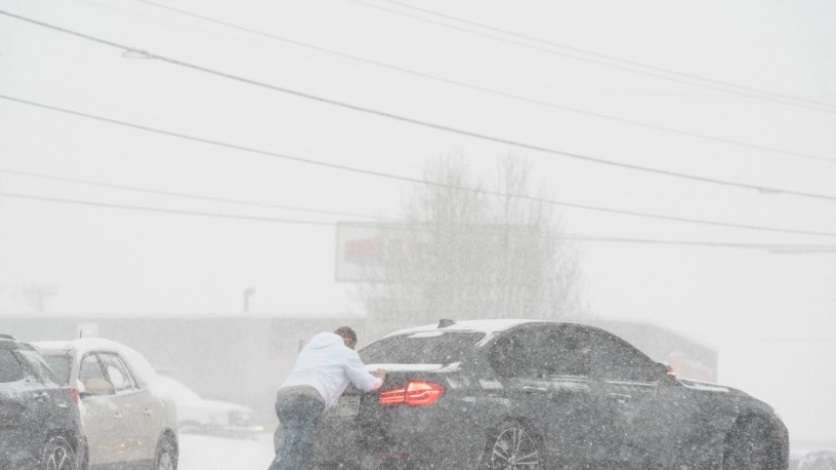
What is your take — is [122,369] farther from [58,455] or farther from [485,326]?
[485,326]

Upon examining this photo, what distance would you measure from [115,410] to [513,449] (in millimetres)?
4133

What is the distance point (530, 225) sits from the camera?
2491 inches

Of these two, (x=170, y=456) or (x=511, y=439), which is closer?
(x=511, y=439)

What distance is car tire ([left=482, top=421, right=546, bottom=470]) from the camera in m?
11.7

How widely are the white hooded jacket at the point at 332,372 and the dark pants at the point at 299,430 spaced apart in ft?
0.45

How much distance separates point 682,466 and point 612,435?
83 centimetres

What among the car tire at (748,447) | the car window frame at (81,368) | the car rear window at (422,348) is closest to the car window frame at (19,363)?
the car window frame at (81,368)

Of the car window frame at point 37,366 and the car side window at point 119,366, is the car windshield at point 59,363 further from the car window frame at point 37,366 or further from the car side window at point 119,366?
the car window frame at point 37,366

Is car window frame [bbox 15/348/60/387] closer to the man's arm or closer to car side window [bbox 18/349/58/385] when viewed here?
car side window [bbox 18/349/58/385]

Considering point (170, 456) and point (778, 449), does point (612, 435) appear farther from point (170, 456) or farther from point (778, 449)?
point (170, 456)

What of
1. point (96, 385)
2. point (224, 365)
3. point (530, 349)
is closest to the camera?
point (530, 349)

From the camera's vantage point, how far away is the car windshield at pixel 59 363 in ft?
46.5

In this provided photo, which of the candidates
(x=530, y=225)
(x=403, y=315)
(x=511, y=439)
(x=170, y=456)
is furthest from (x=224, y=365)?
(x=511, y=439)

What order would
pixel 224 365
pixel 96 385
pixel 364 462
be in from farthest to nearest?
pixel 224 365, pixel 96 385, pixel 364 462
